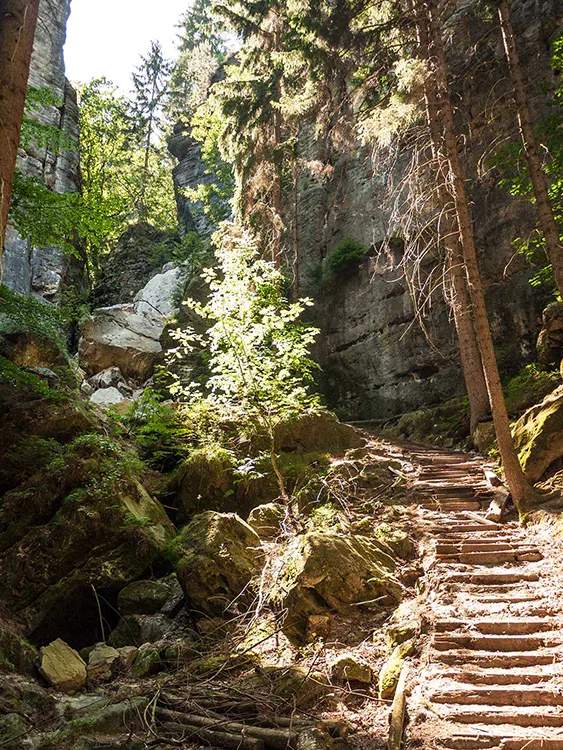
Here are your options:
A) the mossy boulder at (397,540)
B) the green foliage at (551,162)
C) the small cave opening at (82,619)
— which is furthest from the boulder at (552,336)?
the small cave opening at (82,619)

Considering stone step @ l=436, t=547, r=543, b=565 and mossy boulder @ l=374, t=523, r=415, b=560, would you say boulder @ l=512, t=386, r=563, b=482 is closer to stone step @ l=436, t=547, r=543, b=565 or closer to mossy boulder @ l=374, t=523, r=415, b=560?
stone step @ l=436, t=547, r=543, b=565

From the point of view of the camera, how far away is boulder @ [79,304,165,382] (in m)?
19.4

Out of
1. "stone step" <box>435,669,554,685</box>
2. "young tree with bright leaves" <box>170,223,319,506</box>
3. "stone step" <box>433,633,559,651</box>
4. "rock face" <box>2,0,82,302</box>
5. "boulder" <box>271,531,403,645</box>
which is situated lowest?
"stone step" <box>435,669,554,685</box>

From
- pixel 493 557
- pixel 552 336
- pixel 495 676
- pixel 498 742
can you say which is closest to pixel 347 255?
pixel 552 336

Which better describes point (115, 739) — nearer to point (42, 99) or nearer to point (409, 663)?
point (409, 663)

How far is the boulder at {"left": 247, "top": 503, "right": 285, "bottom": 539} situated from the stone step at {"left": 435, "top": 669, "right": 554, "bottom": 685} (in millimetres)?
3679

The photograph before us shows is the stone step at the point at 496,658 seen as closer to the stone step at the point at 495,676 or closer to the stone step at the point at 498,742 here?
the stone step at the point at 495,676

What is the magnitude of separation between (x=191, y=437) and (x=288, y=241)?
1466 cm

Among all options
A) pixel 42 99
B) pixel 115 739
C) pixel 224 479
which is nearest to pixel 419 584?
pixel 115 739

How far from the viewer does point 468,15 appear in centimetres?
1656

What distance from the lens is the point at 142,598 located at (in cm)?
659

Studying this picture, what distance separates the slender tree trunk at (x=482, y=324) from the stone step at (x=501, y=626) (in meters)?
2.57

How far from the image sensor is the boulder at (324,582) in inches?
223

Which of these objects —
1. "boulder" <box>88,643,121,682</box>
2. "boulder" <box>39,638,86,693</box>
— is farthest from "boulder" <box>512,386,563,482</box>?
"boulder" <box>39,638,86,693</box>
